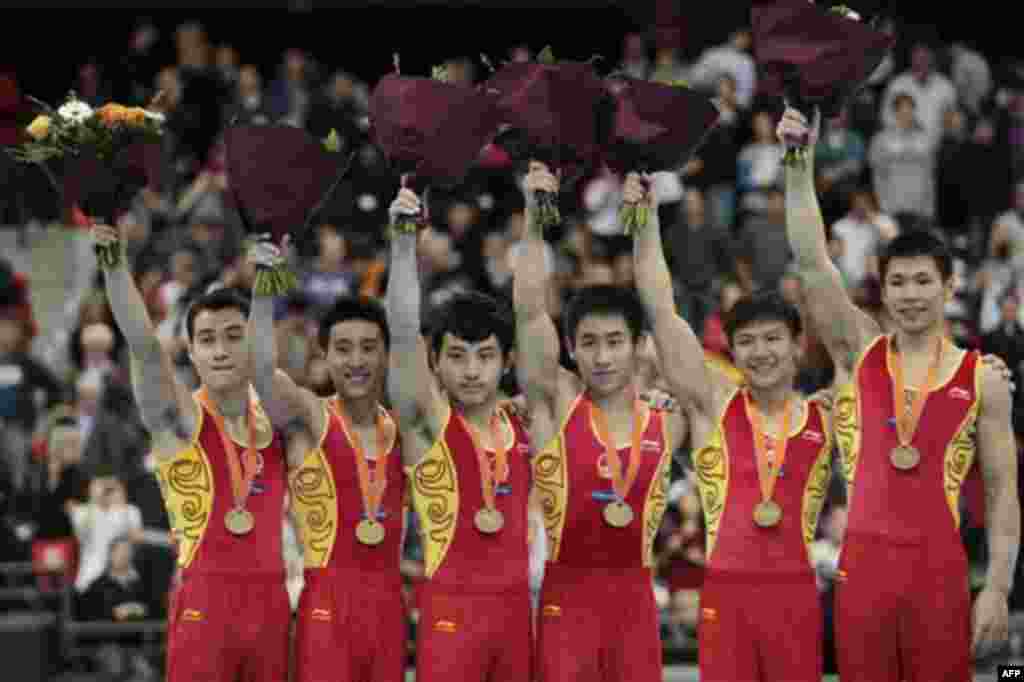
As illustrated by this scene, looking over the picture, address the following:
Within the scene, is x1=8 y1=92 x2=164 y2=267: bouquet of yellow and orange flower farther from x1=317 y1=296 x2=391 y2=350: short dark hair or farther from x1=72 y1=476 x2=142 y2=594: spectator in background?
x1=72 y1=476 x2=142 y2=594: spectator in background

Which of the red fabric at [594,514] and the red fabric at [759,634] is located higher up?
the red fabric at [594,514]

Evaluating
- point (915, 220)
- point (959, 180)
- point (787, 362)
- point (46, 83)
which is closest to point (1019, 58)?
point (959, 180)

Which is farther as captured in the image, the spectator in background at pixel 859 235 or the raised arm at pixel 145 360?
the spectator in background at pixel 859 235

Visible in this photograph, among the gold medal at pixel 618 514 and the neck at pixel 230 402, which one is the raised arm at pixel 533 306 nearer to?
the gold medal at pixel 618 514

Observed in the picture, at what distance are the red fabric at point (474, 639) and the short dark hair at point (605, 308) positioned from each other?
1.21m

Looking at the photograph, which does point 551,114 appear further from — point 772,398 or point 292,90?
point 292,90

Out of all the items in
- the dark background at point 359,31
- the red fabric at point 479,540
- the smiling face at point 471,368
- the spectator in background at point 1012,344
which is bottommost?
the red fabric at point 479,540

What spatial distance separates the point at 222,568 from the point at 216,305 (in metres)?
1.22

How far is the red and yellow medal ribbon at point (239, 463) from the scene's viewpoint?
12.3 metres

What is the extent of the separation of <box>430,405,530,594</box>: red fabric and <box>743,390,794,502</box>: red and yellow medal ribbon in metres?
1.06

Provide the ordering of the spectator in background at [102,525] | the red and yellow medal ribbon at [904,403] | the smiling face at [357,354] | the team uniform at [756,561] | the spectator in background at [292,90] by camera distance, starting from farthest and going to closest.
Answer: the spectator in background at [292,90], the spectator in background at [102,525], the smiling face at [357,354], the team uniform at [756,561], the red and yellow medal ribbon at [904,403]

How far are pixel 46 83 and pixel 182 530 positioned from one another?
1454 centimetres

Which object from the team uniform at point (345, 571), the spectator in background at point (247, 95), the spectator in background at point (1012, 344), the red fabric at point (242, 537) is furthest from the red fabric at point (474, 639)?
the spectator in background at point (247, 95)

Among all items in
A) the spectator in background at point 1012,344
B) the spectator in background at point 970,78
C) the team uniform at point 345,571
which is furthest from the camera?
the spectator in background at point 970,78
